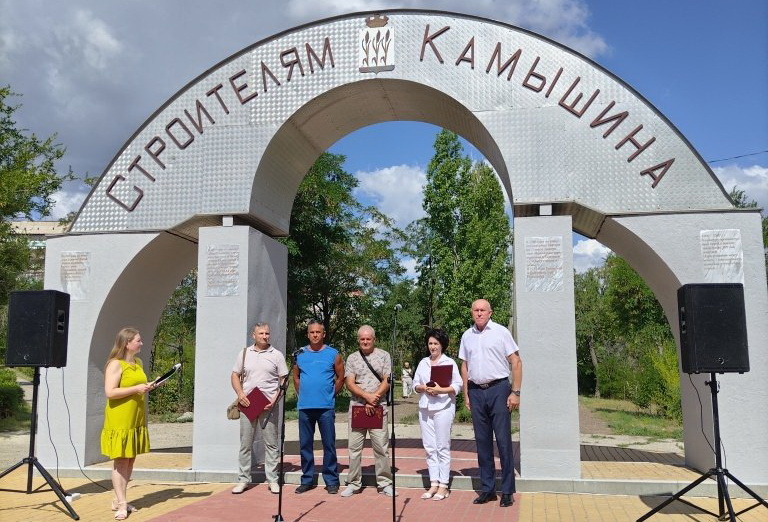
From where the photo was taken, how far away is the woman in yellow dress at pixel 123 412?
6133mm

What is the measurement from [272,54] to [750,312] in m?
6.54

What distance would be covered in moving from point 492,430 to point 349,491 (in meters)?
1.65

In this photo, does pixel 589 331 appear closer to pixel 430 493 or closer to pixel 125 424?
pixel 430 493

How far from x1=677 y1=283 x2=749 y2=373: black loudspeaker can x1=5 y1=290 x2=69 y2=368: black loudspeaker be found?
6.32 m

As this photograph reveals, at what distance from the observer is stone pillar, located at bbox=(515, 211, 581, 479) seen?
7.22 meters

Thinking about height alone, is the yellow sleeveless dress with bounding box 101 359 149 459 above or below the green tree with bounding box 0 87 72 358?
below

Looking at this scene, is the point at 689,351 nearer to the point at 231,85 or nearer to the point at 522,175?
the point at 522,175

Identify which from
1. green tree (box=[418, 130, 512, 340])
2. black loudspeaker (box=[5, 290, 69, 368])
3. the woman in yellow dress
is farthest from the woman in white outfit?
green tree (box=[418, 130, 512, 340])

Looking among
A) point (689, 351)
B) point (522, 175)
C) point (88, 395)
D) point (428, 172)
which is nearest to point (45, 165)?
point (88, 395)

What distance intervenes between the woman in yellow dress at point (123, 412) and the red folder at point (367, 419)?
2.07 m

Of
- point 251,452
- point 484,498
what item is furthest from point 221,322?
point 484,498

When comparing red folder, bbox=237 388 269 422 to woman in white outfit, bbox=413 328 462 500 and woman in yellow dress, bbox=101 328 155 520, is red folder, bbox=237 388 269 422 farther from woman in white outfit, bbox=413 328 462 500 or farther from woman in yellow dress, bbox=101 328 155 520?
woman in white outfit, bbox=413 328 462 500

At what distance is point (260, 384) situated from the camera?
23.5 feet

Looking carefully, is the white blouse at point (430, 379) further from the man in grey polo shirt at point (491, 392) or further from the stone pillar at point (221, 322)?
the stone pillar at point (221, 322)
